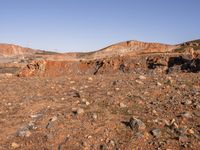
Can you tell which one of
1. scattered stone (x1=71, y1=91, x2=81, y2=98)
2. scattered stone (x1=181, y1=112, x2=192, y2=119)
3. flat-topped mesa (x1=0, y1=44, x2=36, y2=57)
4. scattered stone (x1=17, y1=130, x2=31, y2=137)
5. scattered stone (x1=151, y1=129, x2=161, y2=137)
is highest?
scattered stone (x1=71, y1=91, x2=81, y2=98)

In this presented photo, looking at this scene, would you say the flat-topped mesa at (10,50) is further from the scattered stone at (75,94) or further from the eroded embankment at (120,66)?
the scattered stone at (75,94)

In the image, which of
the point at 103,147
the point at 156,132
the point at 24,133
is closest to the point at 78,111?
the point at 24,133

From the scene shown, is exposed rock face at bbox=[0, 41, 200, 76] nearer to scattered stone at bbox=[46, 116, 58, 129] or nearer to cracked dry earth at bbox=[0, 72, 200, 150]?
cracked dry earth at bbox=[0, 72, 200, 150]

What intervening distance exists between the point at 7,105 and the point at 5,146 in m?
2.63

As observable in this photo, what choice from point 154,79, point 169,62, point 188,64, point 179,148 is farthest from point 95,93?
point 169,62

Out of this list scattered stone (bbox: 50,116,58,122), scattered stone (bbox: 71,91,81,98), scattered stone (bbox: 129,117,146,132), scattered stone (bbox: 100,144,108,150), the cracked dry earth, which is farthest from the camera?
scattered stone (bbox: 71,91,81,98)

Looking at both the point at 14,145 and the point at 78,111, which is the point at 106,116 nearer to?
the point at 78,111

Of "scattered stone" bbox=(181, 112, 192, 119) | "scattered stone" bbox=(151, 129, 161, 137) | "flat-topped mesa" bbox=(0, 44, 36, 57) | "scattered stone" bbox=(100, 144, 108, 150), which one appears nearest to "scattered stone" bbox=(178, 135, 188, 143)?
"scattered stone" bbox=(151, 129, 161, 137)

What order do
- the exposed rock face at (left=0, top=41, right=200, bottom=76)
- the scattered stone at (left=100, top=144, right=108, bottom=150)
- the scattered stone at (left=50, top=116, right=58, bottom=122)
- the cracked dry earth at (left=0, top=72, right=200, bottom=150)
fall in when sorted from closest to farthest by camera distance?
the scattered stone at (left=100, top=144, right=108, bottom=150) → the cracked dry earth at (left=0, top=72, right=200, bottom=150) → the scattered stone at (left=50, top=116, right=58, bottom=122) → the exposed rock face at (left=0, top=41, right=200, bottom=76)

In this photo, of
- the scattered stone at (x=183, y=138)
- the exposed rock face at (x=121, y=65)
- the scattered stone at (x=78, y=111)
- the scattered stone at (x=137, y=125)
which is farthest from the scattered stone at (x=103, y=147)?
the exposed rock face at (x=121, y=65)

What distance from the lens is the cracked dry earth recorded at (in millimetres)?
6762

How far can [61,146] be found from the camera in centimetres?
669

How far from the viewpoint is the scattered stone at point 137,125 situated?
23.4 feet

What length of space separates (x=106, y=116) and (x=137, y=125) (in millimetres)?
940
